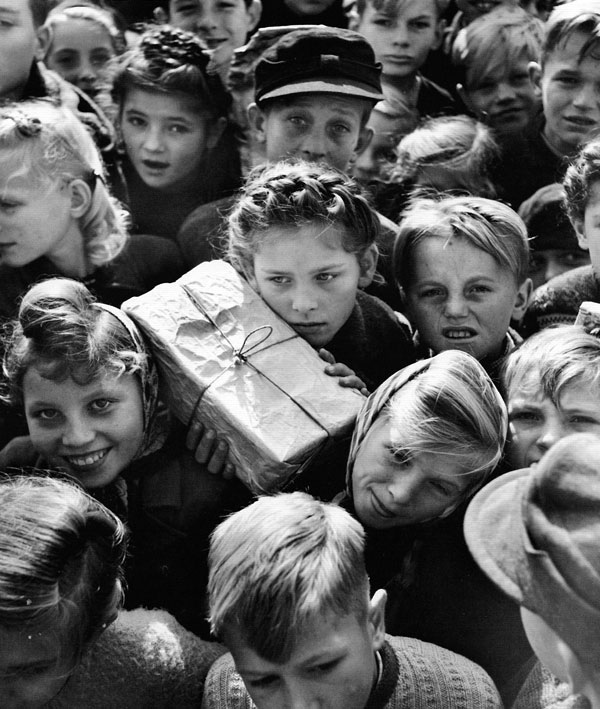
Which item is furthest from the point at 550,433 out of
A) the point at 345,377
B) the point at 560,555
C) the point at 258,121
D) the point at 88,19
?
the point at 88,19

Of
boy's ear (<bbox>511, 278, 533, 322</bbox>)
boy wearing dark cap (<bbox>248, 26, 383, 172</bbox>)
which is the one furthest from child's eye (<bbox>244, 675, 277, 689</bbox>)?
boy wearing dark cap (<bbox>248, 26, 383, 172</bbox>)

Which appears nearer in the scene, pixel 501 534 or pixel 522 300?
pixel 501 534

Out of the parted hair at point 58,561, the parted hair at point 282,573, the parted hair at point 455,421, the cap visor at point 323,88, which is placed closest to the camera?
the parted hair at point 282,573

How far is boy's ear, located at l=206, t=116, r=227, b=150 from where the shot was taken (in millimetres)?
3846

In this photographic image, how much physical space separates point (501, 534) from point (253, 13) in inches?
135

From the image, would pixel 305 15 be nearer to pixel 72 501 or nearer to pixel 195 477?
pixel 195 477

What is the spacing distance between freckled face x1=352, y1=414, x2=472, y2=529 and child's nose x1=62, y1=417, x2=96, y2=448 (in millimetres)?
671

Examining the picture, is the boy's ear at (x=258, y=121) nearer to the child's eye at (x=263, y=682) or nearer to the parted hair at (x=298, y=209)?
the parted hair at (x=298, y=209)

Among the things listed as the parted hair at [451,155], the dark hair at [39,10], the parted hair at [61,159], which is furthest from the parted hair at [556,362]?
the dark hair at [39,10]

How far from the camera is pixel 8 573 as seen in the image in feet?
6.15

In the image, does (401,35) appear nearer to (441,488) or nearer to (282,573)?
(441,488)

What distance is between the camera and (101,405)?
2.48 metres

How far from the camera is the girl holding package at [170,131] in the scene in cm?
371

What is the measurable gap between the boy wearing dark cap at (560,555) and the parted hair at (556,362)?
2.80 feet
